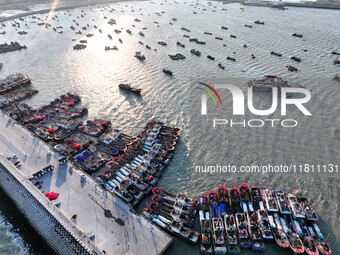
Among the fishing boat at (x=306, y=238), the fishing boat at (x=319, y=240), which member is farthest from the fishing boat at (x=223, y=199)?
the fishing boat at (x=319, y=240)

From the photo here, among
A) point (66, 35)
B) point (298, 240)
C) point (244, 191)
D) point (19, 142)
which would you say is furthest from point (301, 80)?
point (66, 35)

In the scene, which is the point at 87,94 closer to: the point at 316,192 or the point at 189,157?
the point at 189,157

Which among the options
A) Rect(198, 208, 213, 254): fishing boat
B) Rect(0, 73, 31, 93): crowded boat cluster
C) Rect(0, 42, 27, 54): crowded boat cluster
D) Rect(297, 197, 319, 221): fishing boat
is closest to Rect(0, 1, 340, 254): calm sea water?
Rect(198, 208, 213, 254): fishing boat

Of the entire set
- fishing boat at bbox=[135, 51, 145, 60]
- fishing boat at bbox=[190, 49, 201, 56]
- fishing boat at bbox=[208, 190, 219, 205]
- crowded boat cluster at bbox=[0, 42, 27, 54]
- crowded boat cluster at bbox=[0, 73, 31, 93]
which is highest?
fishing boat at bbox=[190, 49, 201, 56]

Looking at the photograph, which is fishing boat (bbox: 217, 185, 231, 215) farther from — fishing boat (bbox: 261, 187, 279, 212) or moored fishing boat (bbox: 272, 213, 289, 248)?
moored fishing boat (bbox: 272, 213, 289, 248)

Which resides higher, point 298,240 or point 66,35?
point 66,35

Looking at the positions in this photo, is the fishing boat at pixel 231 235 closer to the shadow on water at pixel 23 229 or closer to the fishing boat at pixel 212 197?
the fishing boat at pixel 212 197
